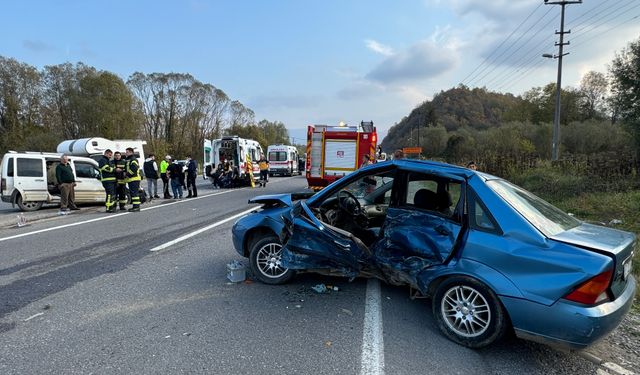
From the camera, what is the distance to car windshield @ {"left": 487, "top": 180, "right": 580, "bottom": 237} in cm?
324

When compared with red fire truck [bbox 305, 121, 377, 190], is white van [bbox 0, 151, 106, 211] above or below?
below

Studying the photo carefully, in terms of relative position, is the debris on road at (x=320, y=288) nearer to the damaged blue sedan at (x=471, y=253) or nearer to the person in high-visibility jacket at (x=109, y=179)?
the damaged blue sedan at (x=471, y=253)

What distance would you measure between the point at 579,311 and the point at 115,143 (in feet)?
70.4

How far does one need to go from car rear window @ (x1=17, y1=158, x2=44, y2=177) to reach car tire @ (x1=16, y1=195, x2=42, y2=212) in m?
0.74

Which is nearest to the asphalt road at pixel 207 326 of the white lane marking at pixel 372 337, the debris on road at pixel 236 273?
the white lane marking at pixel 372 337

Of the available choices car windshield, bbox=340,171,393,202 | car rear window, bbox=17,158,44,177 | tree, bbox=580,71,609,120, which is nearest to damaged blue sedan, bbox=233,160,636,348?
car windshield, bbox=340,171,393,202

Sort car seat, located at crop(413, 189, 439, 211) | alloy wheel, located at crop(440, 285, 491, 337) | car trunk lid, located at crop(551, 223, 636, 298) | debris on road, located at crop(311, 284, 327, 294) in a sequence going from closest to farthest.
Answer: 1. car trunk lid, located at crop(551, 223, 636, 298)
2. alloy wheel, located at crop(440, 285, 491, 337)
3. car seat, located at crop(413, 189, 439, 211)
4. debris on road, located at crop(311, 284, 327, 294)

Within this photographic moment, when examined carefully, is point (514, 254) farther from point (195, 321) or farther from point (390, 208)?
point (195, 321)

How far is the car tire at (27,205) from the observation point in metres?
11.6

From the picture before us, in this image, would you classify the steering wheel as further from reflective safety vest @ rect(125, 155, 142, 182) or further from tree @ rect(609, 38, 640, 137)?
tree @ rect(609, 38, 640, 137)

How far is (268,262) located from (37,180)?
1073 centimetres

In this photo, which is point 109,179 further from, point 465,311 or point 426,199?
point 465,311

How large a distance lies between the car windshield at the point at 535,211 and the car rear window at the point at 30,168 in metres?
13.2

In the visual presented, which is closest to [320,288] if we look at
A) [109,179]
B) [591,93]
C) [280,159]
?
[109,179]
